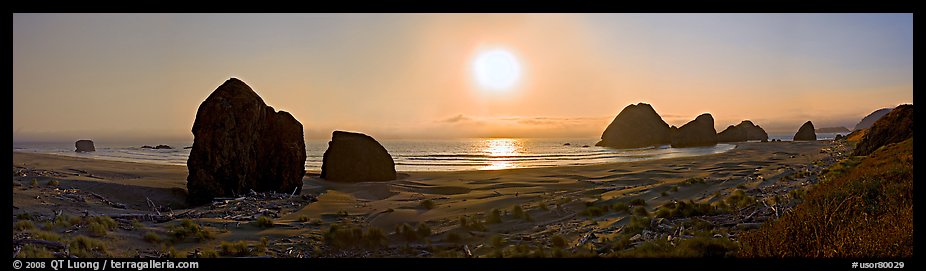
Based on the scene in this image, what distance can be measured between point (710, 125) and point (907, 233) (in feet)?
318

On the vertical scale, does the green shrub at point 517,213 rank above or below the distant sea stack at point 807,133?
below

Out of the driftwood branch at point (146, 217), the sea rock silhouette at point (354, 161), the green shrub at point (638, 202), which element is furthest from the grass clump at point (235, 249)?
the sea rock silhouette at point (354, 161)

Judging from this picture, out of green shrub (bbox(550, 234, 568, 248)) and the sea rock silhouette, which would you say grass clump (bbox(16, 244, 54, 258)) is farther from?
the sea rock silhouette

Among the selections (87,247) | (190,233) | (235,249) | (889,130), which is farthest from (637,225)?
(889,130)

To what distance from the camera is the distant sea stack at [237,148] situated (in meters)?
13.7

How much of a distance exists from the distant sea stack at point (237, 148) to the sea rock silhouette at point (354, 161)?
4881 mm

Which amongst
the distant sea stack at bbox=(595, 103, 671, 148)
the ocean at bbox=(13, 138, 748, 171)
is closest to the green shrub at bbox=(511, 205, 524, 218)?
the ocean at bbox=(13, 138, 748, 171)

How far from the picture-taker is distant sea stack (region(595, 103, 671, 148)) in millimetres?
86688

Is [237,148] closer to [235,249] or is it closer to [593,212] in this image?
[235,249]

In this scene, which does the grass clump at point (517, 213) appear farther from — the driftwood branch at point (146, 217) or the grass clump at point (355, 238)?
the driftwood branch at point (146, 217)

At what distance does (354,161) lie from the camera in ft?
69.8

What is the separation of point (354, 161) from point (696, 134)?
8343cm
